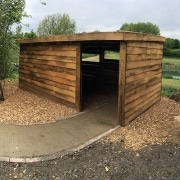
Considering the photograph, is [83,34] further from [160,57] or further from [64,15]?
[64,15]

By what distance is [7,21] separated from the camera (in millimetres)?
10195

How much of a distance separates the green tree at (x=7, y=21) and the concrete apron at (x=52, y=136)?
3363 millimetres

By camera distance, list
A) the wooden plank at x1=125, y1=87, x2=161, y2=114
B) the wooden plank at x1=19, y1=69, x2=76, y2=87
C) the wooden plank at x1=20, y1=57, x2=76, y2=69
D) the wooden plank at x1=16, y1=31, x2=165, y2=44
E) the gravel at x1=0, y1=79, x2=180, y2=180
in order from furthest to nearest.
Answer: the wooden plank at x1=19, y1=69, x2=76, y2=87 → the wooden plank at x1=20, y1=57, x2=76, y2=69 → the wooden plank at x1=125, y1=87, x2=161, y2=114 → the wooden plank at x1=16, y1=31, x2=165, y2=44 → the gravel at x1=0, y1=79, x2=180, y2=180

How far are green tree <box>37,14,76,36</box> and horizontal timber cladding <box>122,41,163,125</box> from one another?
22.9 metres

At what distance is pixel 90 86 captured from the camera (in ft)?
43.6

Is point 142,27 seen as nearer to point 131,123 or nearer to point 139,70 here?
point 139,70

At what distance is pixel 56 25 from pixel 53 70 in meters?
23.9

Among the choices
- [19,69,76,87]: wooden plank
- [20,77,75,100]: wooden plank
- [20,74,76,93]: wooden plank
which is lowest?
[20,77,75,100]: wooden plank

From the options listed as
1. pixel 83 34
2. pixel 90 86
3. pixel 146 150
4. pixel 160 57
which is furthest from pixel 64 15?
pixel 146 150

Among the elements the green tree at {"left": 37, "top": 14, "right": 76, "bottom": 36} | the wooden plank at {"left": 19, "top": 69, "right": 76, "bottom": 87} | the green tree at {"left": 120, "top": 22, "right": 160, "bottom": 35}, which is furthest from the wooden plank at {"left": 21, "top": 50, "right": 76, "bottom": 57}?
the green tree at {"left": 120, "top": 22, "right": 160, "bottom": 35}

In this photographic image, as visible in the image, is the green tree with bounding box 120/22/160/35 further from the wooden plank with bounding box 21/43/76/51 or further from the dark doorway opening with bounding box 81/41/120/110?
the wooden plank with bounding box 21/43/76/51

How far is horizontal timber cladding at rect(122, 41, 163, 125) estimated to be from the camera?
7.80m

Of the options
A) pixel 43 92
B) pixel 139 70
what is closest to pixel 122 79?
pixel 139 70

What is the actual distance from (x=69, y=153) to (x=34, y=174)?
97cm
